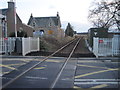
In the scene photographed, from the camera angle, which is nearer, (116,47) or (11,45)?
(116,47)

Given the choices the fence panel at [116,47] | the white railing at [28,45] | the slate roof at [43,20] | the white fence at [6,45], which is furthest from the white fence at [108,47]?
the slate roof at [43,20]

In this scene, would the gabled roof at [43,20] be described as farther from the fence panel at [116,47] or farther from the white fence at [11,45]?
the fence panel at [116,47]

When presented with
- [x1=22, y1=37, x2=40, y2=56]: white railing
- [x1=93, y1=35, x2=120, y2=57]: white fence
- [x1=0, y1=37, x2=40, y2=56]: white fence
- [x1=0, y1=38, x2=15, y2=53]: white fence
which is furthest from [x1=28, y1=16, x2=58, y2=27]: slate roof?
[x1=93, y1=35, x2=120, y2=57]: white fence

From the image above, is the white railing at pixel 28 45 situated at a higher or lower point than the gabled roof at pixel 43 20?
lower

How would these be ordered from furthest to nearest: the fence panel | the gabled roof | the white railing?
1. the gabled roof
2. the white railing
3. the fence panel

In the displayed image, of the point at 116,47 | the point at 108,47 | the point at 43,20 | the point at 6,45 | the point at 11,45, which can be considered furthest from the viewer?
the point at 43,20

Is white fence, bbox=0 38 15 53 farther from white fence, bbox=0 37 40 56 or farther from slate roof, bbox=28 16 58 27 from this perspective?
slate roof, bbox=28 16 58 27

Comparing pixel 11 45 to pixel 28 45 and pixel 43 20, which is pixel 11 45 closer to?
pixel 28 45

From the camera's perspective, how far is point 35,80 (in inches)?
279

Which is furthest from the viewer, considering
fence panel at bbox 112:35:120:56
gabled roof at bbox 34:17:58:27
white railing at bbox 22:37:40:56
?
gabled roof at bbox 34:17:58:27

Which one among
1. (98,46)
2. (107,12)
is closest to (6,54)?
(98,46)

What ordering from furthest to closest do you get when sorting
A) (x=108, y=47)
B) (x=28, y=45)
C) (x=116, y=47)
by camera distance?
(x=28, y=45), (x=108, y=47), (x=116, y=47)

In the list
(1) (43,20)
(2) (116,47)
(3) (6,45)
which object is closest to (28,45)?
(3) (6,45)

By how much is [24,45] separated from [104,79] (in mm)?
9299
